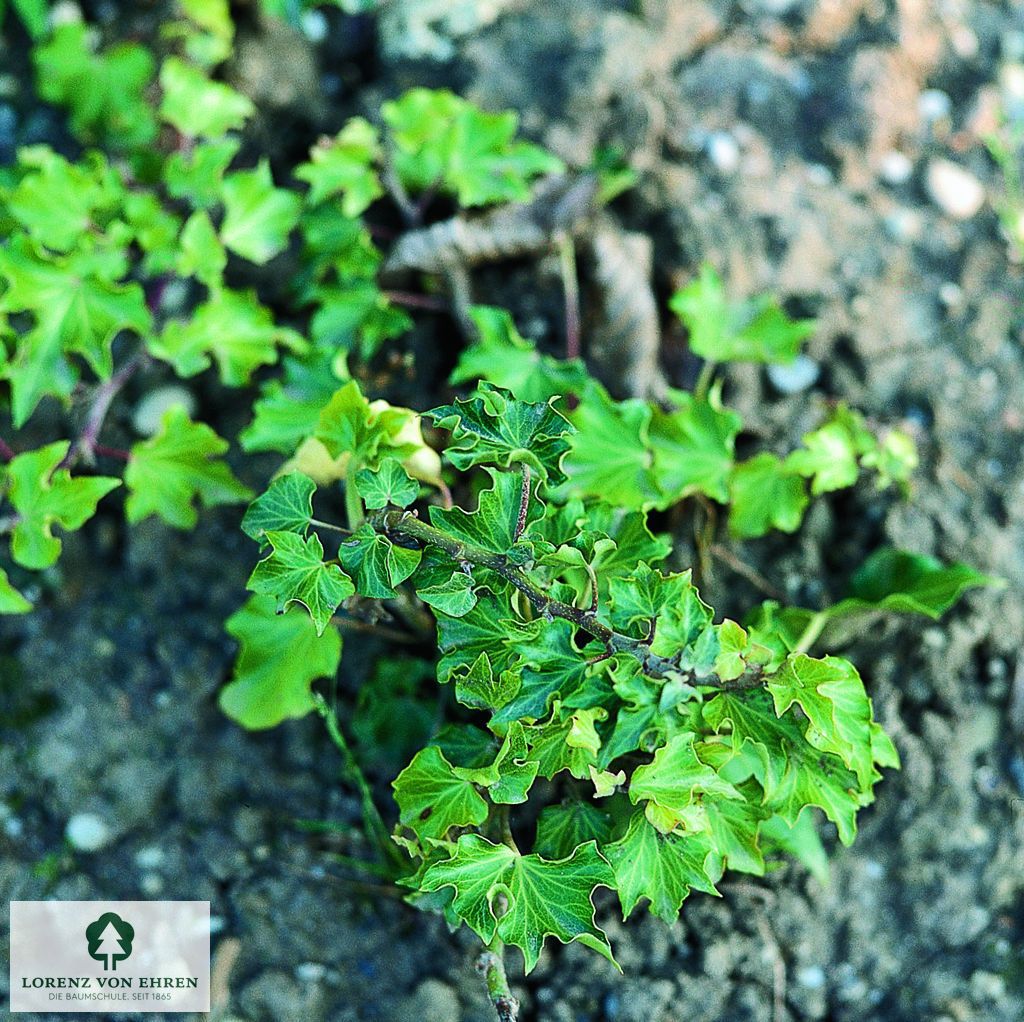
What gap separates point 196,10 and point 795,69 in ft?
4.42

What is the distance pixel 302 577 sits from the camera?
1497mm

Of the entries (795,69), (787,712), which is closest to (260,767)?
(787,712)

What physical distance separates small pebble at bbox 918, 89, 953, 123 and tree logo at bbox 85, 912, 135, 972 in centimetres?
238

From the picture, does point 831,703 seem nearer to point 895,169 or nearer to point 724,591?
point 724,591

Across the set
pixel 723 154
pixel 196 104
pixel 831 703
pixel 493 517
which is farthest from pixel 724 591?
pixel 196 104

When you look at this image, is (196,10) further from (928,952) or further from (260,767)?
(928,952)

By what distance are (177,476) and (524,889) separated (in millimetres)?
992

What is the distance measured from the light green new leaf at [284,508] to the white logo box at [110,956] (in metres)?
0.79

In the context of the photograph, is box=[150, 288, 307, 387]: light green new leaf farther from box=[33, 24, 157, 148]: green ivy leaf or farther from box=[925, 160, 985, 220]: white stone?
box=[925, 160, 985, 220]: white stone

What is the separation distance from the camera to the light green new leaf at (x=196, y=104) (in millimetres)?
2223

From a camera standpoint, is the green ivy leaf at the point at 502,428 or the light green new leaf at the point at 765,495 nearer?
the green ivy leaf at the point at 502,428

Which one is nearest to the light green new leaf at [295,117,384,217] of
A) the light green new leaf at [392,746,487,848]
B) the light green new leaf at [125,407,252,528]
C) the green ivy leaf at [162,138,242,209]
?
the green ivy leaf at [162,138,242,209]

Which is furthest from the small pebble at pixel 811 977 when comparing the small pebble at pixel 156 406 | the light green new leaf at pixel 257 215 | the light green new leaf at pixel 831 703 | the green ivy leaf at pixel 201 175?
the green ivy leaf at pixel 201 175

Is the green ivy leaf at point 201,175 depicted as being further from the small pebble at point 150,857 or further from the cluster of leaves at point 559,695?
the small pebble at point 150,857
